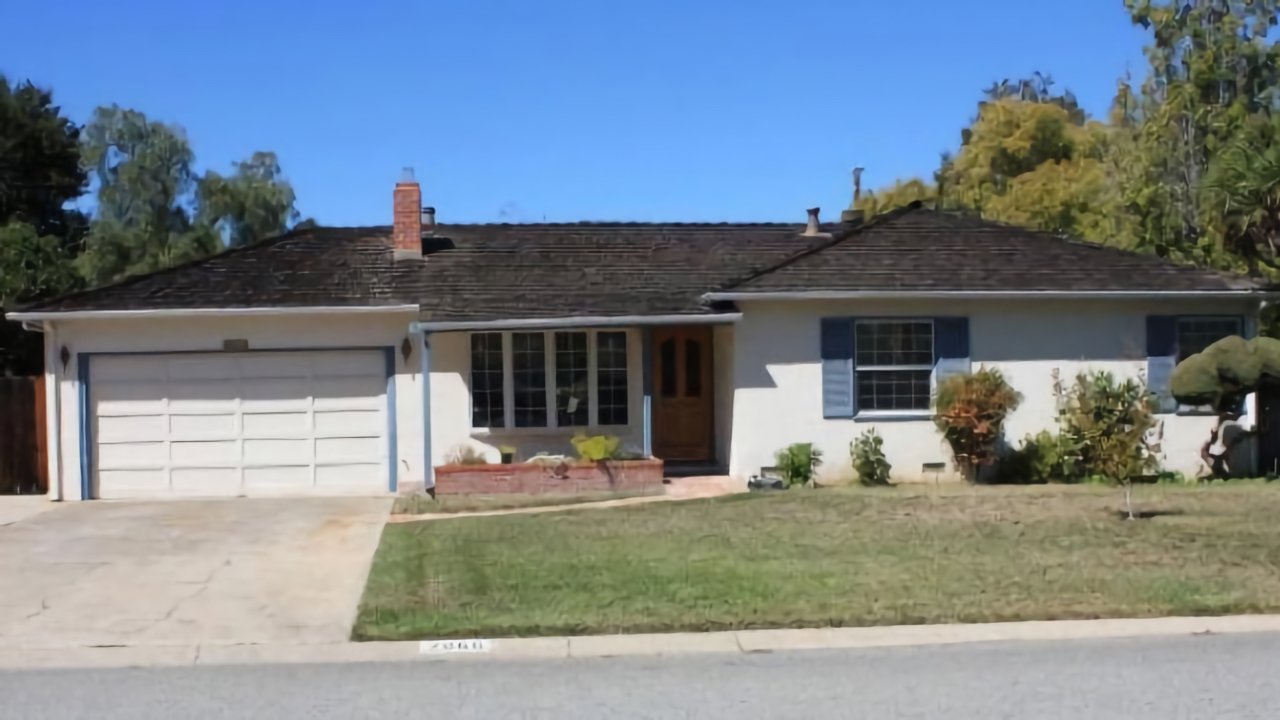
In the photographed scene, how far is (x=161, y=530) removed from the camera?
575 inches

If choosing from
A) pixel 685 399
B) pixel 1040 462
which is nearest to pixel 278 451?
pixel 685 399

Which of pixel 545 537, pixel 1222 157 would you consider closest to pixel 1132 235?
pixel 1222 157

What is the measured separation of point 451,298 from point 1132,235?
16183 mm

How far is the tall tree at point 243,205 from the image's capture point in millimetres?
52750

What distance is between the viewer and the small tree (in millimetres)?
15625

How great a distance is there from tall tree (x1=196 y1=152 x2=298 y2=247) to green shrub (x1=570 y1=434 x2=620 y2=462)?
126ft

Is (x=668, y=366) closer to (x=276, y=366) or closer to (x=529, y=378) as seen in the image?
(x=529, y=378)

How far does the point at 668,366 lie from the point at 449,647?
11.5 meters

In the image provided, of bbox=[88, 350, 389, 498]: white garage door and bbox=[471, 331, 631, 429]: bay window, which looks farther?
bbox=[471, 331, 631, 429]: bay window

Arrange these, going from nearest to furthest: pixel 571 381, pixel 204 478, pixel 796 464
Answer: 1. pixel 796 464
2. pixel 204 478
3. pixel 571 381

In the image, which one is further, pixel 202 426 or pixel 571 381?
pixel 571 381

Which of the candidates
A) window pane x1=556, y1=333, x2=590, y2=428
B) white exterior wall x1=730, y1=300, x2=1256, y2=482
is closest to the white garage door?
window pane x1=556, y1=333, x2=590, y2=428

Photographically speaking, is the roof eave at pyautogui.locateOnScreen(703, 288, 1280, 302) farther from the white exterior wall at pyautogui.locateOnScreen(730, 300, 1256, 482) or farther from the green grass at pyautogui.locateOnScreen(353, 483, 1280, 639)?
the green grass at pyautogui.locateOnScreen(353, 483, 1280, 639)

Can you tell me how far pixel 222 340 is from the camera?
18.3 metres
